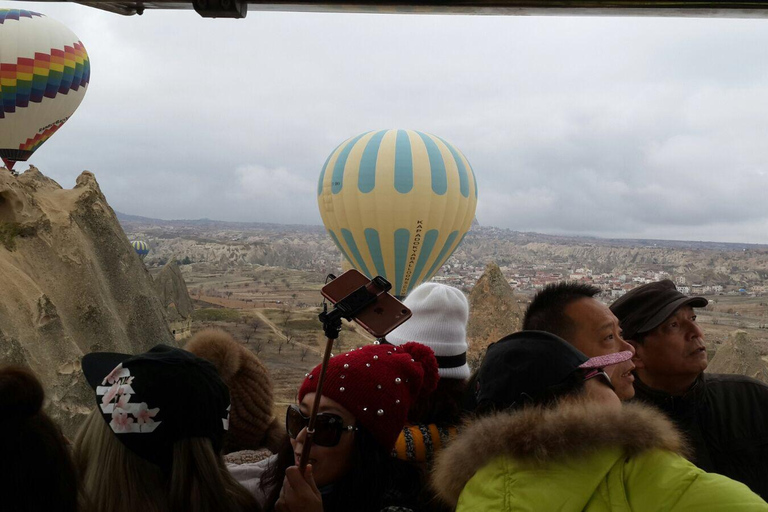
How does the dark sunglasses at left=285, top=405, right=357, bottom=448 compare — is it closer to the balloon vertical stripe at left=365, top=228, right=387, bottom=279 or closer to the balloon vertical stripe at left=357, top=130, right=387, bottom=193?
the balloon vertical stripe at left=365, top=228, right=387, bottom=279

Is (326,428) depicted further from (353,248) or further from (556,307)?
(353,248)

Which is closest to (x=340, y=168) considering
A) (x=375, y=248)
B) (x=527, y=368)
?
(x=375, y=248)

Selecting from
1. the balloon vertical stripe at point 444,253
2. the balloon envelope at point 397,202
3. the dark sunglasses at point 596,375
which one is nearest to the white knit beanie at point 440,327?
the dark sunglasses at point 596,375

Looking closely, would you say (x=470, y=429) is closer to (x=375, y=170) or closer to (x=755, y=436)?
(x=755, y=436)

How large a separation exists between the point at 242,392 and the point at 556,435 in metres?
1.64

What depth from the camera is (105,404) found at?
1.52 metres

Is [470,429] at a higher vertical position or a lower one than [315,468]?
higher

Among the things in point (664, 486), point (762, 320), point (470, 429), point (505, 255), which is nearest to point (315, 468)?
point (470, 429)

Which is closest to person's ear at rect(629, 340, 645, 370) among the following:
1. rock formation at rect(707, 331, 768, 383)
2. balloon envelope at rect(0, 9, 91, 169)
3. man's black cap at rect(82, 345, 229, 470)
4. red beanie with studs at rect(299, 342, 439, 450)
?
red beanie with studs at rect(299, 342, 439, 450)

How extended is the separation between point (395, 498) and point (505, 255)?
41.0 m

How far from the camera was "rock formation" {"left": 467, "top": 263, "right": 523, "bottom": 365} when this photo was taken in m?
10.6

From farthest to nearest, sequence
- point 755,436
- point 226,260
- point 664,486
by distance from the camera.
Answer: point 226,260, point 755,436, point 664,486

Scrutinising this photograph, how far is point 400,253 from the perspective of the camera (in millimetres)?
15617

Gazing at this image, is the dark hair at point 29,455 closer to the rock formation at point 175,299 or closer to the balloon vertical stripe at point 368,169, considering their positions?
the balloon vertical stripe at point 368,169
